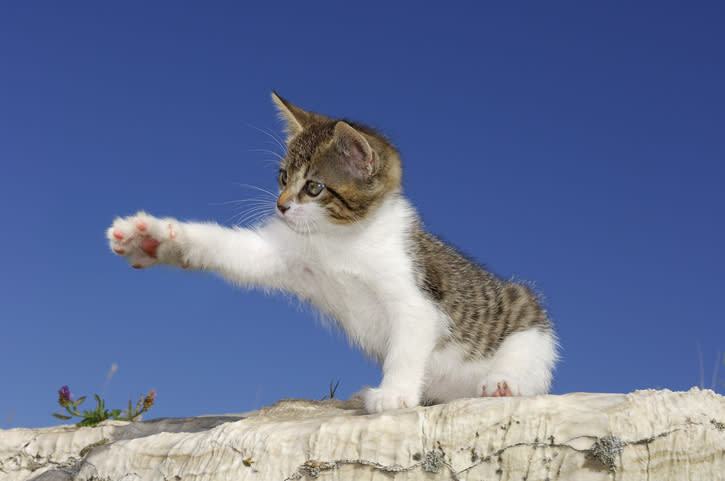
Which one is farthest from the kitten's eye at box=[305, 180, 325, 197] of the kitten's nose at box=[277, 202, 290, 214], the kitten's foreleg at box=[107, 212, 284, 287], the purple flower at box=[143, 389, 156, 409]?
the purple flower at box=[143, 389, 156, 409]

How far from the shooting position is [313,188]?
182 inches

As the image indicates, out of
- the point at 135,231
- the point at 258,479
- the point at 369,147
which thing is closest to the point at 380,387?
the point at 258,479

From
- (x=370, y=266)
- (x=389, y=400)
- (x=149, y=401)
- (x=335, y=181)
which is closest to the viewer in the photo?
(x=389, y=400)

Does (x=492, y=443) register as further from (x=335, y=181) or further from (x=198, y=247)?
(x=198, y=247)

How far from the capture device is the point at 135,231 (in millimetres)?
4441

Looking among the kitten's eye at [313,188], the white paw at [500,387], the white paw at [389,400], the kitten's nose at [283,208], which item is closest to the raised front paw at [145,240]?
the kitten's nose at [283,208]

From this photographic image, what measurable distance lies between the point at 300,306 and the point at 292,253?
542mm

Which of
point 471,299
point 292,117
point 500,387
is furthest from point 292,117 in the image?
point 500,387

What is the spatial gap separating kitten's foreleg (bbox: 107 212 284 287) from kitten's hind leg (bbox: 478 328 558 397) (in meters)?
1.85

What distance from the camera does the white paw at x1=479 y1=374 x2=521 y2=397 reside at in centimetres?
465

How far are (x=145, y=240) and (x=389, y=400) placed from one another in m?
1.99

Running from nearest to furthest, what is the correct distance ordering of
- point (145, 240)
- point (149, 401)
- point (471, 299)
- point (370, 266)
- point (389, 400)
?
1. point (389, 400)
2. point (145, 240)
3. point (370, 266)
4. point (471, 299)
5. point (149, 401)

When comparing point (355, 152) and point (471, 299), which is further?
point (471, 299)

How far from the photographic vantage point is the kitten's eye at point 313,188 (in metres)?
4.60
